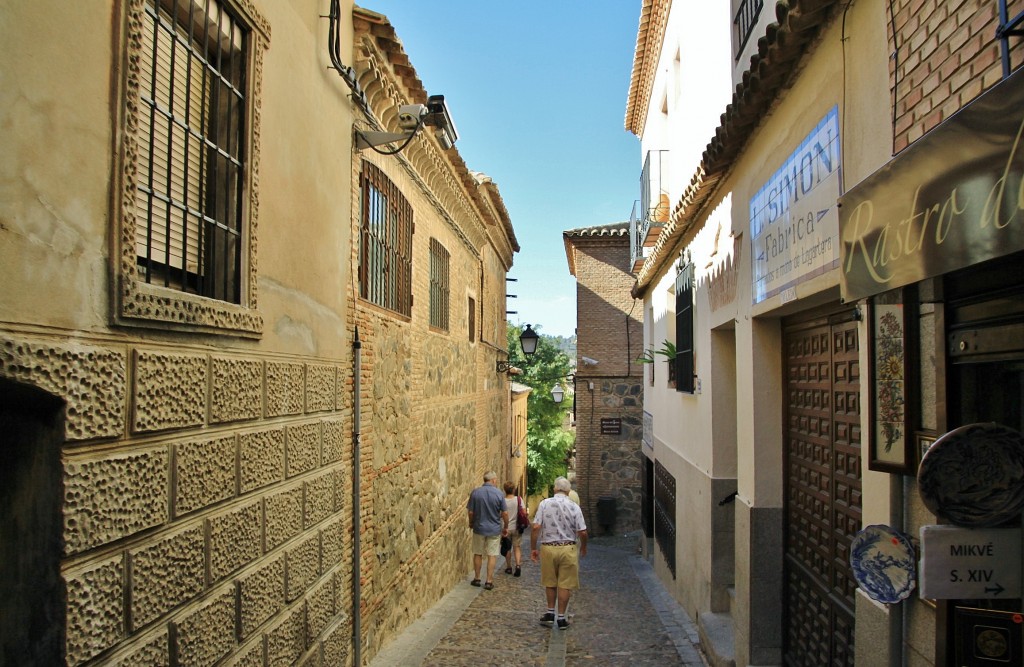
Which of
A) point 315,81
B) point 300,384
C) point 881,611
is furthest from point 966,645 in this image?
point 315,81

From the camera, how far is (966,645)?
9.27 ft

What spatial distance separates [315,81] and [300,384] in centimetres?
193

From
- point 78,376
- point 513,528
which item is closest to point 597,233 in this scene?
point 513,528

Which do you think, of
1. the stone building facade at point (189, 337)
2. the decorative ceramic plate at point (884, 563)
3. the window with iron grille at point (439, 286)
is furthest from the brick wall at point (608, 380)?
the decorative ceramic plate at point (884, 563)

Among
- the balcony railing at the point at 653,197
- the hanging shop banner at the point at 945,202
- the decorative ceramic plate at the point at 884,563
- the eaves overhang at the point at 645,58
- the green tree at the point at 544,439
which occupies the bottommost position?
the green tree at the point at 544,439

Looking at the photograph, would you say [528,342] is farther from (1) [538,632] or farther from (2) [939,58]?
(2) [939,58]

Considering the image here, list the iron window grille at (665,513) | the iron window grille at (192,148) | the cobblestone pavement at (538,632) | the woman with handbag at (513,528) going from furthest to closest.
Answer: the woman with handbag at (513,528) → the iron window grille at (665,513) → the cobblestone pavement at (538,632) → the iron window grille at (192,148)

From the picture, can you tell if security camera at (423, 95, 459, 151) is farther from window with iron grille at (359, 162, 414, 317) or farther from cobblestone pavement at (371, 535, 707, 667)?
cobblestone pavement at (371, 535, 707, 667)

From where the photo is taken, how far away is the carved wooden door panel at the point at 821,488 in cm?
457

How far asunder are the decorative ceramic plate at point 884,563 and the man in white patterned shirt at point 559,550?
4.95m

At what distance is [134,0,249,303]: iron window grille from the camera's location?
10.0 feet

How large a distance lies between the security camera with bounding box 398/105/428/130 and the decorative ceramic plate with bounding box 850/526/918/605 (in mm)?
4283

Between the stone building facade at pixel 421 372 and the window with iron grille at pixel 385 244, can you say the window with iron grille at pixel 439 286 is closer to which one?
the stone building facade at pixel 421 372

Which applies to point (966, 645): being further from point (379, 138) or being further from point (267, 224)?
point (379, 138)
